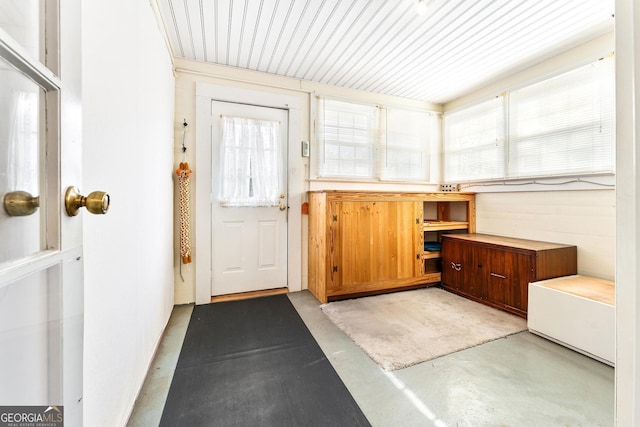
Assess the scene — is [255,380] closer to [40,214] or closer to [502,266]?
[40,214]

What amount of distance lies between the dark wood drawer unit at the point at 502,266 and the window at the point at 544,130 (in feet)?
2.57

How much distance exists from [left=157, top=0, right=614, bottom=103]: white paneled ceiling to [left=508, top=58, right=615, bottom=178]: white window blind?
322 mm

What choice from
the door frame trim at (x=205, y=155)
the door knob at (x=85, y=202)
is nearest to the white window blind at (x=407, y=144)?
the door frame trim at (x=205, y=155)

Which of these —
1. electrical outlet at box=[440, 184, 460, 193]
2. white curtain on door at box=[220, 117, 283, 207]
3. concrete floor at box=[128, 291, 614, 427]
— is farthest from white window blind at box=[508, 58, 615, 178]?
white curtain on door at box=[220, 117, 283, 207]

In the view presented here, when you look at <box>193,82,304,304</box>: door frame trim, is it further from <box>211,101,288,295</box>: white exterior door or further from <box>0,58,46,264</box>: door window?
<box>0,58,46,264</box>: door window

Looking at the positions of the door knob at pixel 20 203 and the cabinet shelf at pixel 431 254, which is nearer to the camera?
the door knob at pixel 20 203

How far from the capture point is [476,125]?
3293mm

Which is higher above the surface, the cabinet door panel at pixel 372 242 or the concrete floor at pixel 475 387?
the cabinet door panel at pixel 372 242

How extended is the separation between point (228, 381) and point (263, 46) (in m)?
2.68

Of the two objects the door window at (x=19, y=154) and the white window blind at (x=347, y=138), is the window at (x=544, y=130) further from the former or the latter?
the door window at (x=19, y=154)

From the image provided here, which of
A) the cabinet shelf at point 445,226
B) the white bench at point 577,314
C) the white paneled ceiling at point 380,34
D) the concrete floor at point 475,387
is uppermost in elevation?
the white paneled ceiling at point 380,34

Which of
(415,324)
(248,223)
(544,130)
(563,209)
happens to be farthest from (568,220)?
(248,223)

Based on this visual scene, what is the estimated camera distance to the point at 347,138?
3.27 meters

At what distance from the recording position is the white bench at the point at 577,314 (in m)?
1.63
